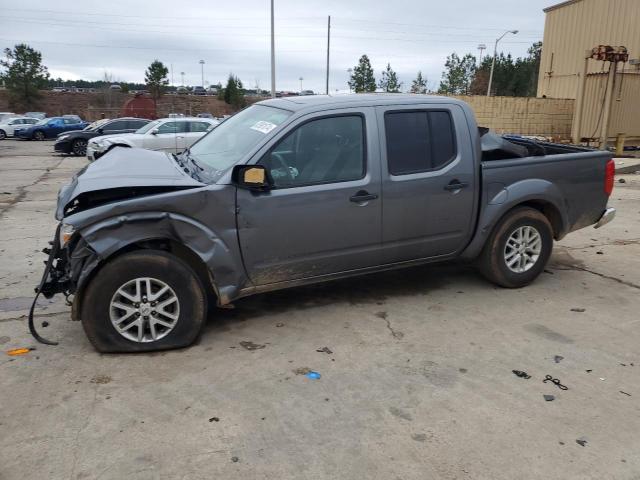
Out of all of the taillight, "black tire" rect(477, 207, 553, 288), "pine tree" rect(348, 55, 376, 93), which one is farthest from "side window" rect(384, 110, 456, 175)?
"pine tree" rect(348, 55, 376, 93)

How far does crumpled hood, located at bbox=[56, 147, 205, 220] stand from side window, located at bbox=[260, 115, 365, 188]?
0.63m

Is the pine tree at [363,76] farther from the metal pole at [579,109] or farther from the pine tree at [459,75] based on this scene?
the metal pole at [579,109]

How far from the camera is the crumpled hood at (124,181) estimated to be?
372 centimetres

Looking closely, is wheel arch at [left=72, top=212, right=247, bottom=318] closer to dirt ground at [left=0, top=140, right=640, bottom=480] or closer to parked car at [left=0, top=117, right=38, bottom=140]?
dirt ground at [left=0, top=140, right=640, bottom=480]

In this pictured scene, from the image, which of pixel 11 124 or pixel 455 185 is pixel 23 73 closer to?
pixel 11 124

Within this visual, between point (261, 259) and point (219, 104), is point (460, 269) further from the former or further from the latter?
point (219, 104)

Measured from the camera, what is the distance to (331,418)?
3.12m

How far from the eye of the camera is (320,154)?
4254 mm

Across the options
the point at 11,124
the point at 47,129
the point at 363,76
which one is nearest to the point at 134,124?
the point at 47,129

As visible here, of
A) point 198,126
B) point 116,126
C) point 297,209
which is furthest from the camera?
point 116,126

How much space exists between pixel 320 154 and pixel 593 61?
23.6m

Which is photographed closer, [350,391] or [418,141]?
[350,391]

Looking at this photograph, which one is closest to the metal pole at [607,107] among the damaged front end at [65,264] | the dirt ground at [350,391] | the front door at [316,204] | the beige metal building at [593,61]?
the beige metal building at [593,61]

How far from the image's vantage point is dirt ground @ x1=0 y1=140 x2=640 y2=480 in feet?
9.04
